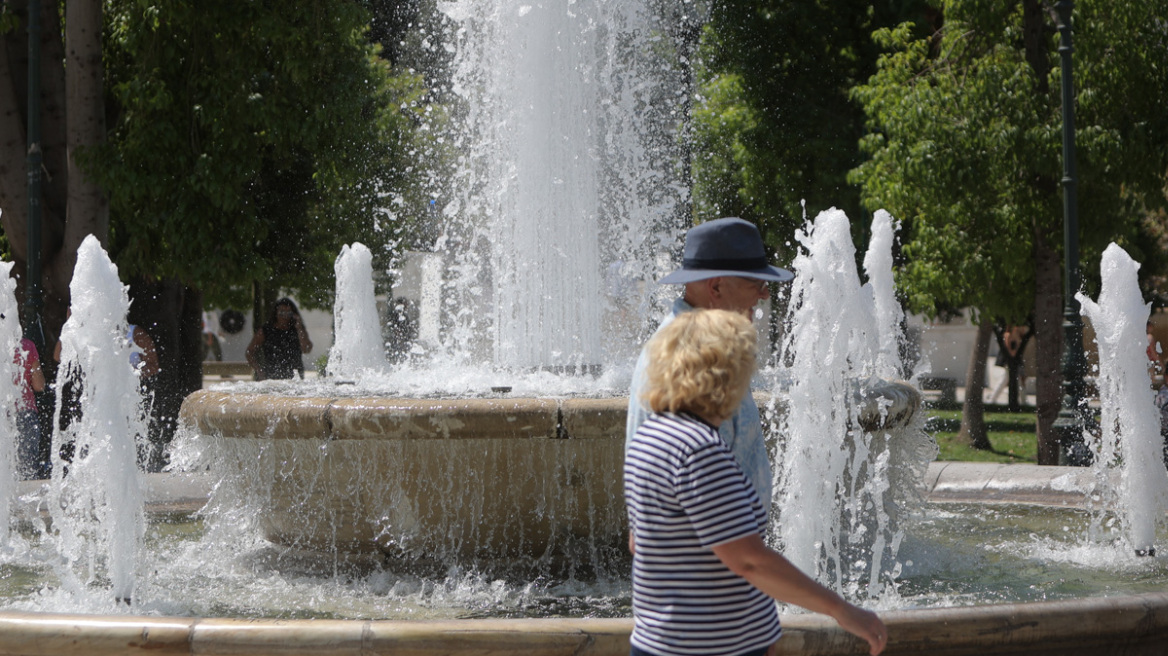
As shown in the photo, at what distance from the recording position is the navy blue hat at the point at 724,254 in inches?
121

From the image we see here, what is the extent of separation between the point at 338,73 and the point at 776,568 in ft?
39.5

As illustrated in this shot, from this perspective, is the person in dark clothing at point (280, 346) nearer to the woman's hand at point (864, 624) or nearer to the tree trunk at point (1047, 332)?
the tree trunk at point (1047, 332)

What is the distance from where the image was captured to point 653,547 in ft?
8.45

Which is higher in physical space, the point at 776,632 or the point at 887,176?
the point at 887,176

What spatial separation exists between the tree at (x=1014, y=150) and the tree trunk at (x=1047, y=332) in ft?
0.04

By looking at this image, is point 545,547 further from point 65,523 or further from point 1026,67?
point 1026,67

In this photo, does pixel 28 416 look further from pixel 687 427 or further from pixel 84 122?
pixel 687 427

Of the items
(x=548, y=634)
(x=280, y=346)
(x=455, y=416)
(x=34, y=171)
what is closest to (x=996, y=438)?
(x=280, y=346)

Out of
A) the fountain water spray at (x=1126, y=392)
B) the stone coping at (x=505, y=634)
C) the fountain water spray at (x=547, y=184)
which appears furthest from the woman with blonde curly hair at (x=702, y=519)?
the fountain water spray at (x=547, y=184)

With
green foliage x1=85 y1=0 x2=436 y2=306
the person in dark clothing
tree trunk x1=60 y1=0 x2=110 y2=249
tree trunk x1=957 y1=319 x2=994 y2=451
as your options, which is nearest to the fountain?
the person in dark clothing

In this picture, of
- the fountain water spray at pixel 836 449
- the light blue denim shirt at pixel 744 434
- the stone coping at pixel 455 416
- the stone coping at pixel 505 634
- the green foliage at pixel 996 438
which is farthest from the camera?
the green foliage at pixel 996 438

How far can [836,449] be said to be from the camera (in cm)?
567

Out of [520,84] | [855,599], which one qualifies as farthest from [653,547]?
[520,84]

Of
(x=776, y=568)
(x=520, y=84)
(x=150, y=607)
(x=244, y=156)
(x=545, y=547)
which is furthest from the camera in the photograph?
(x=244, y=156)
